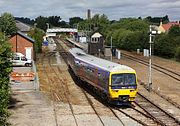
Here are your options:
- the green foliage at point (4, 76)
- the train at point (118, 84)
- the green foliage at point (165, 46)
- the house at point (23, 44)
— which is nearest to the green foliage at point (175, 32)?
the green foliage at point (165, 46)

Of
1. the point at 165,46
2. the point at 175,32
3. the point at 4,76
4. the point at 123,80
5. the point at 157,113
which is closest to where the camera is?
the point at 4,76

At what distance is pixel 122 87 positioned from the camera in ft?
82.6

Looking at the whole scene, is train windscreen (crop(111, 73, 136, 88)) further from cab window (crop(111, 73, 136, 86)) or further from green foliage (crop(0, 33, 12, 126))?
green foliage (crop(0, 33, 12, 126))

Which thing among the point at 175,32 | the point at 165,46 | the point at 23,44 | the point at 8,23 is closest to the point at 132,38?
the point at 175,32

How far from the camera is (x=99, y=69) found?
92.3ft

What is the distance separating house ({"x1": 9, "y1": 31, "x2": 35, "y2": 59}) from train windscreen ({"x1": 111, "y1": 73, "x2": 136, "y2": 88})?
34513 millimetres

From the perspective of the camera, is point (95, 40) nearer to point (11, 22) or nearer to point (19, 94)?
point (11, 22)

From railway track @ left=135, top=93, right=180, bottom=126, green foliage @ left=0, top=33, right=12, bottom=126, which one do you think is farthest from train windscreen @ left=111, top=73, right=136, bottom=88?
green foliage @ left=0, top=33, right=12, bottom=126

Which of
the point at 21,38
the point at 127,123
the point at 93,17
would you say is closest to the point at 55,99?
the point at 127,123

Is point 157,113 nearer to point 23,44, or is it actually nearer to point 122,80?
point 122,80

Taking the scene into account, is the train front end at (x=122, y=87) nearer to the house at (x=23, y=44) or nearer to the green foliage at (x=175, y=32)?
the house at (x=23, y=44)

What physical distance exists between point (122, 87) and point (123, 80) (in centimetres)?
47

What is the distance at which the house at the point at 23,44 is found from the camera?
58719mm

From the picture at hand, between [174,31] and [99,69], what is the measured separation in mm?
46737
